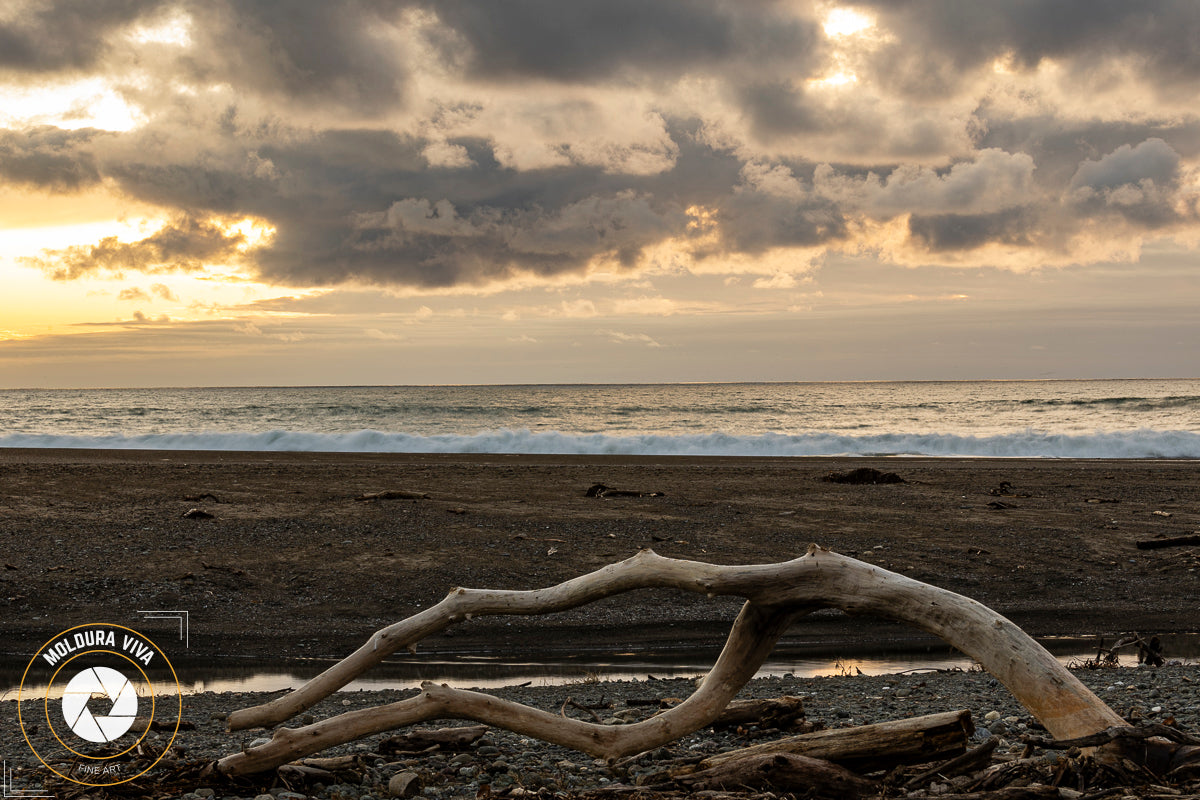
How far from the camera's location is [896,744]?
14.0ft

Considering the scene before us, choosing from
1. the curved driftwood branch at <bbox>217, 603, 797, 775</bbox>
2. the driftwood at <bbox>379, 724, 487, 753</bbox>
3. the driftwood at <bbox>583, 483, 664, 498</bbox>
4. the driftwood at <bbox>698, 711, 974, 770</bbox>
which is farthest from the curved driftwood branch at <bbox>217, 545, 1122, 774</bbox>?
the driftwood at <bbox>583, 483, 664, 498</bbox>

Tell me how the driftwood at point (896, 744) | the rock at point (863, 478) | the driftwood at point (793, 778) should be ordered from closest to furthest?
the driftwood at point (793, 778) → the driftwood at point (896, 744) → the rock at point (863, 478)

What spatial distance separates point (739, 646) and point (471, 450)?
33510 mm

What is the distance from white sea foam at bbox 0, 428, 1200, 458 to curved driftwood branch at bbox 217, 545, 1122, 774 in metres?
28.9

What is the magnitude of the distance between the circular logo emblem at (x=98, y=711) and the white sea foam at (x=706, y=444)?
87.4 ft

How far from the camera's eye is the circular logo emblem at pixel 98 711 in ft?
16.4

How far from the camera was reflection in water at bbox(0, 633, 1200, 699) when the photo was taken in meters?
7.79

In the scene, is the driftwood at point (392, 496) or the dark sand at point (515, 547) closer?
the dark sand at point (515, 547)

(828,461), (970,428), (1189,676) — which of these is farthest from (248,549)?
(970,428)

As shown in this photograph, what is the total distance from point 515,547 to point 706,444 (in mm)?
24077

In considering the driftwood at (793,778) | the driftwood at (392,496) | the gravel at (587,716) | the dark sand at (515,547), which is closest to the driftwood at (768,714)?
the gravel at (587,716)

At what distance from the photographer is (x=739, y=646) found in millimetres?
4859

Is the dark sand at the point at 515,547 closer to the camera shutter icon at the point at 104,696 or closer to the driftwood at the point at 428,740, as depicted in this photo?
the camera shutter icon at the point at 104,696

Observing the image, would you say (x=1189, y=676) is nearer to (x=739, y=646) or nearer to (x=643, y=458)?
(x=739, y=646)
